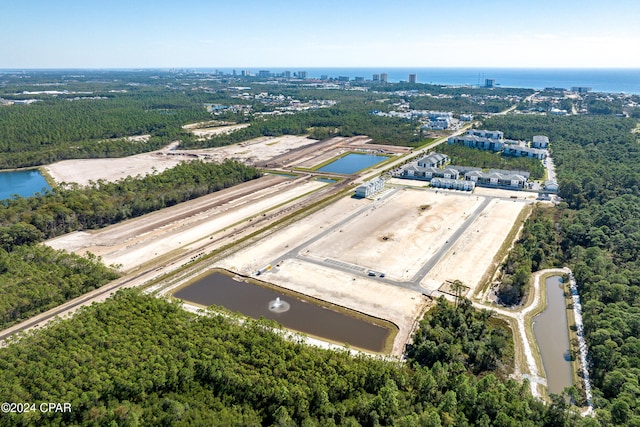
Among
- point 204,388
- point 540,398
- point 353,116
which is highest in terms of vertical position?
point 353,116

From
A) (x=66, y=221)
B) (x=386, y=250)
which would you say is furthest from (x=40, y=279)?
(x=386, y=250)

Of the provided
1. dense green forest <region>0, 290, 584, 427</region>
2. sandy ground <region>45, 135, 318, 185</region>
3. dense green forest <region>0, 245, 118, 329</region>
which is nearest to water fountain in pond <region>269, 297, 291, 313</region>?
dense green forest <region>0, 290, 584, 427</region>

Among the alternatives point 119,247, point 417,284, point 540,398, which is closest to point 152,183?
point 119,247

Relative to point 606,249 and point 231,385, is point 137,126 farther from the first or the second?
point 606,249

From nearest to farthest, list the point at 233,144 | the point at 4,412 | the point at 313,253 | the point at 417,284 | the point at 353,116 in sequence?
1. the point at 4,412
2. the point at 417,284
3. the point at 313,253
4. the point at 233,144
5. the point at 353,116

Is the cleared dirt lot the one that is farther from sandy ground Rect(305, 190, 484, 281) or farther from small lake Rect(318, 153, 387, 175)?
small lake Rect(318, 153, 387, 175)

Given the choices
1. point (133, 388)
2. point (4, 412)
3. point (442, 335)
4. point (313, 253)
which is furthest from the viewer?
point (313, 253)

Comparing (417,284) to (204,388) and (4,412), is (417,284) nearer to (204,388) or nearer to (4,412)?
(204,388)
